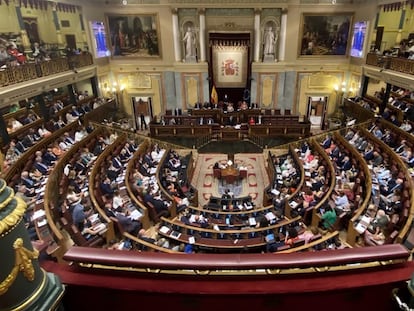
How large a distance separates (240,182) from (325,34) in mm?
11033

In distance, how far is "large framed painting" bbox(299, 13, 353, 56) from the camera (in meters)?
17.4

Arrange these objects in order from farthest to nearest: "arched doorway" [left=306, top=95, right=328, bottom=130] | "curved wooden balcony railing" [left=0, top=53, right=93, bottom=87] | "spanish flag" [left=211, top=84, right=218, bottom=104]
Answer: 1. "arched doorway" [left=306, top=95, right=328, bottom=130]
2. "spanish flag" [left=211, top=84, right=218, bottom=104]
3. "curved wooden balcony railing" [left=0, top=53, right=93, bottom=87]

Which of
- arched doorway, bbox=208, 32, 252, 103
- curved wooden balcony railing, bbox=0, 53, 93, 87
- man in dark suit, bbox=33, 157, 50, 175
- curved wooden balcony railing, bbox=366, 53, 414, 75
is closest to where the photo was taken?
man in dark suit, bbox=33, 157, 50, 175

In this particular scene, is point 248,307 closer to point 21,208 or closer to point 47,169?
point 21,208

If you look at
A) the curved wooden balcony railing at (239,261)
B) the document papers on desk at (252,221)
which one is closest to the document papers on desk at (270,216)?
the document papers on desk at (252,221)

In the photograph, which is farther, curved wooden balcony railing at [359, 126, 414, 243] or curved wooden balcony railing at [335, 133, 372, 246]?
curved wooden balcony railing at [335, 133, 372, 246]

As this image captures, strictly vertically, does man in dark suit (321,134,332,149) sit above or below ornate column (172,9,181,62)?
below

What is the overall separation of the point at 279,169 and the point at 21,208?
11431mm

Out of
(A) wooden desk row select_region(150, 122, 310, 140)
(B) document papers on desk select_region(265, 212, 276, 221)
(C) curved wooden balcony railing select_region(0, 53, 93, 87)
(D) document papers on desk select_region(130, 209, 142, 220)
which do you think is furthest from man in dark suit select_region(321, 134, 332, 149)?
(C) curved wooden balcony railing select_region(0, 53, 93, 87)

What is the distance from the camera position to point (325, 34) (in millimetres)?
17828

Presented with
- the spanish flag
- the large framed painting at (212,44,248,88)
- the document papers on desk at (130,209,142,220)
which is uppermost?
the large framed painting at (212,44,248,88)

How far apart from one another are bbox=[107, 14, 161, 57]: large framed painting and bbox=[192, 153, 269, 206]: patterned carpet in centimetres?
794

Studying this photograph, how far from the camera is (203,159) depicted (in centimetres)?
1542

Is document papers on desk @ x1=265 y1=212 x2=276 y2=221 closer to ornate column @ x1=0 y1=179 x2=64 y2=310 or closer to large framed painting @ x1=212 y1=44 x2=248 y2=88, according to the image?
ornate column @ x1=0 y1=179 x2=64 y2=310
